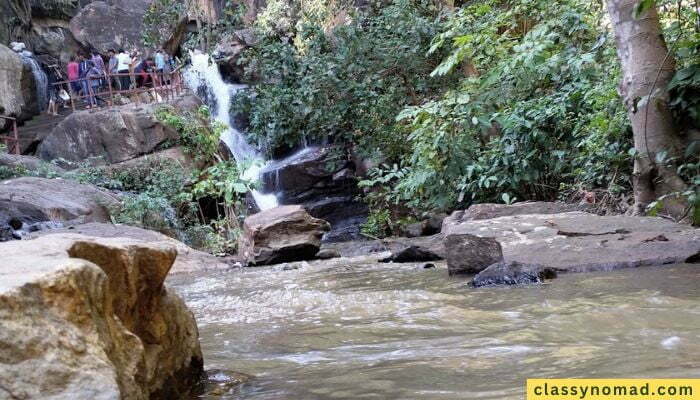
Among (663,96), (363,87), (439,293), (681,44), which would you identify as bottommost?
(439,293)

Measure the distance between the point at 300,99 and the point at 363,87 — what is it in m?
1.99

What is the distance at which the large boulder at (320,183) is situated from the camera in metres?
16.6

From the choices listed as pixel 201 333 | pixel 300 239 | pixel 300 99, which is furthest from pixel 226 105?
pixel 201 333

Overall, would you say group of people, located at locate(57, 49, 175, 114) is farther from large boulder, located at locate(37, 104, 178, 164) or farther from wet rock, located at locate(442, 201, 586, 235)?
wet rock, located at locate(442, 201, 586, 235)

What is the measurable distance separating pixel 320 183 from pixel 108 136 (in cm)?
520

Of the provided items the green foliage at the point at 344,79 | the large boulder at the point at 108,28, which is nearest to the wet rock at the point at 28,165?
the green foliage at the point at 344,79

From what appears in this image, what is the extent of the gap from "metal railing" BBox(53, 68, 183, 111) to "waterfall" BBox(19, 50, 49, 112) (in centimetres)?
145

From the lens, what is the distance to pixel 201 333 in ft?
13.8

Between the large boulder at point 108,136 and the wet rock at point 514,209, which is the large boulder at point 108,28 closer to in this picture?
the large boulder at point 108,136

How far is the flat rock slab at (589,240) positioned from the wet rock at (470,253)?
12 cm

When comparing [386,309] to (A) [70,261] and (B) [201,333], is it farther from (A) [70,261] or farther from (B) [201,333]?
(A) [70,261]

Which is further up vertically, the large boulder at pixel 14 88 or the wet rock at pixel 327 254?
the large boulder at pixel 14 88

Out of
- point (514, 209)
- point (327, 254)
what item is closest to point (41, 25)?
point (327, 254)

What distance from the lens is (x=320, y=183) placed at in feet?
55.6
